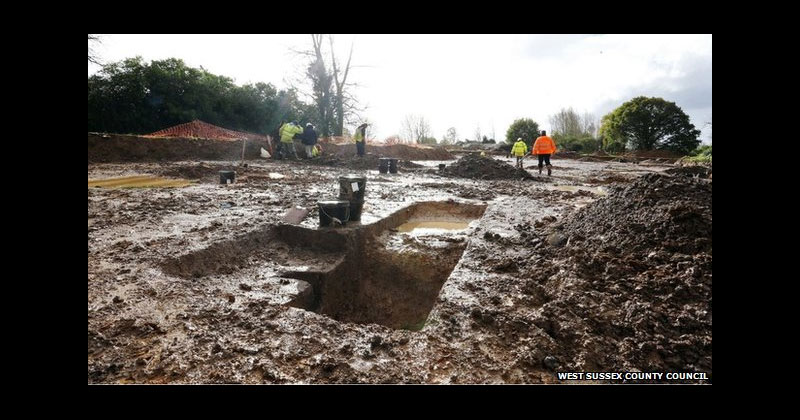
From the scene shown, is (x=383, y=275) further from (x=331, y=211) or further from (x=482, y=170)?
(x=482, y=170)

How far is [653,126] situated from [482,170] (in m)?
20.2

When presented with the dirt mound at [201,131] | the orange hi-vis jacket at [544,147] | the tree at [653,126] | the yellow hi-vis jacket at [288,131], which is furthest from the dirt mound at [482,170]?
the tree at [653,126]

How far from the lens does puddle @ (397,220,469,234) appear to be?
609cm

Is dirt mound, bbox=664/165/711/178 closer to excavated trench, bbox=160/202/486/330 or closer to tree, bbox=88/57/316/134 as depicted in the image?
excavated trench, bbox=160/202/486/330

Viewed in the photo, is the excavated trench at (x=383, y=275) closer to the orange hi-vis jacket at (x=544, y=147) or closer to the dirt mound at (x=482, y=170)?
the dirt mound at (x=482, y=170)

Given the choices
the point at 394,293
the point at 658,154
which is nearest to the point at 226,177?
the point at 394,293

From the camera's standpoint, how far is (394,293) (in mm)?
4570

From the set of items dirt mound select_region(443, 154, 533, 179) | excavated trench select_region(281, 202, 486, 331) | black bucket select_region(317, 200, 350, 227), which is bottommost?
excavated trench select_region(281, 202, 486, 331)

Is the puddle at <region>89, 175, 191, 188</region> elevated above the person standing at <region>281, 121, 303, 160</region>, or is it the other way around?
the person standing at <region>281, 121, 303, 160</region>

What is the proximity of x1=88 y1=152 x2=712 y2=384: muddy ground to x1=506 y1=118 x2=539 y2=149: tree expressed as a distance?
91.6ft

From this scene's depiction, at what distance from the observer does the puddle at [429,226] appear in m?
6.09

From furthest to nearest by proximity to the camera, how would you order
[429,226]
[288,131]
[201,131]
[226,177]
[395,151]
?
[395,151] → [201,131] → [288,131] → [226,177] → [429,226]

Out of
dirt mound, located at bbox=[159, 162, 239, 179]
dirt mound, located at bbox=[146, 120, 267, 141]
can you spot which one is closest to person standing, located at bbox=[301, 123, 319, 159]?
dirt mound, located at bbox=[146, 120, 267, 141]

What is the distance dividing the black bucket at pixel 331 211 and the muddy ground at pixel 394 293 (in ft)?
0.48
